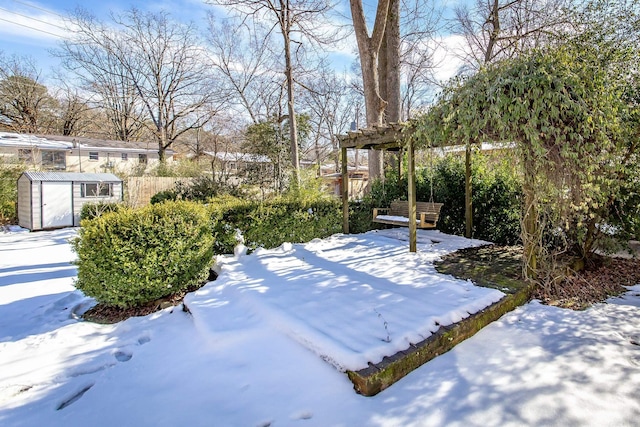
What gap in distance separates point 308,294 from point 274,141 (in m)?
10.3

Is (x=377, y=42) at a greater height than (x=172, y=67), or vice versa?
(x=172, y=67)

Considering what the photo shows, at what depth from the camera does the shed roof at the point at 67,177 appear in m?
9.99

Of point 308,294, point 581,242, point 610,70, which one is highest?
point 610,70

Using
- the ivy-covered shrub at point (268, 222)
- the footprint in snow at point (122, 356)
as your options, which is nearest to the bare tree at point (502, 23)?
the ivy-covered shrub at point (268, 222)

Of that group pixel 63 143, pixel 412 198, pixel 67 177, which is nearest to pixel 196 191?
pixel 67 177

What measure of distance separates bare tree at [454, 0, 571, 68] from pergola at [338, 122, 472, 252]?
5.41 meters

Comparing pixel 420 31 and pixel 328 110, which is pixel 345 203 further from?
pixel 328 110

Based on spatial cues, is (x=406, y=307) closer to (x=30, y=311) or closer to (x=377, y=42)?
(x=30, y=311)

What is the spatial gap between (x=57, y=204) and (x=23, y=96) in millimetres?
14987

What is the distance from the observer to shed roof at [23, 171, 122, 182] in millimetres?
9992

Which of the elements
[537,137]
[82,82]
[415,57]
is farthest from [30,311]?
[82,82]

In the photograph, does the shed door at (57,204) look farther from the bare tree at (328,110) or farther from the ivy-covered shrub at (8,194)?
the bare tree at (328,110)

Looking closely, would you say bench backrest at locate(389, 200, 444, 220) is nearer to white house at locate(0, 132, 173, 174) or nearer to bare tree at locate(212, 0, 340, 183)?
bare tree at locate(212, 0, 340, 183)

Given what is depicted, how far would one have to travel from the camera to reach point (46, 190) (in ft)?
32.9
